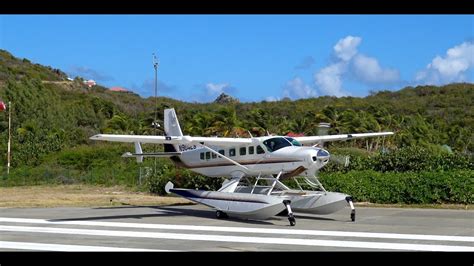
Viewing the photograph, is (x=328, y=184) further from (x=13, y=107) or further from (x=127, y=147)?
(x=13, y=107)

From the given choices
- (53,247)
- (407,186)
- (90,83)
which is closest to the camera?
(53,247)

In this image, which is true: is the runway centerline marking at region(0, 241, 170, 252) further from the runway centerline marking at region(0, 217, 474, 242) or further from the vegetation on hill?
the vegetation on hill

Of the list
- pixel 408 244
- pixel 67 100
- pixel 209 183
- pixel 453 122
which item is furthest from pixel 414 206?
pixel 67 100

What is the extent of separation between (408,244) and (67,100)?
220ft

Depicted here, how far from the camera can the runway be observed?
11.7m

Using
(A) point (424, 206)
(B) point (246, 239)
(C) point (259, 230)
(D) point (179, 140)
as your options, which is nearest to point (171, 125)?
(D) point (179, 140)

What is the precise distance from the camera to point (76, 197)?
88.5 ft

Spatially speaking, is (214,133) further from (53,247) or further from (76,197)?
(53,247)

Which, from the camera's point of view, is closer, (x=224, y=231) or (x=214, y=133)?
(x=224, y=231)

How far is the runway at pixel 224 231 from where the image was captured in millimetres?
11672

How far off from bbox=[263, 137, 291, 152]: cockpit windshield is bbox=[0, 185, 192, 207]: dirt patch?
687cm

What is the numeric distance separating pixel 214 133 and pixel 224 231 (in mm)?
30948

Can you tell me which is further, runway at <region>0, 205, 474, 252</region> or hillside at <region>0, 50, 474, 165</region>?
hillside at <region>0, 50, 474, 165</region>

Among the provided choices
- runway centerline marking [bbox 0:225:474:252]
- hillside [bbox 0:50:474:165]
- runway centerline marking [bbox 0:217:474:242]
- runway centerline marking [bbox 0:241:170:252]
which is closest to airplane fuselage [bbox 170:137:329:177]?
runway centerline marking [bbox 0:217:474:242]
